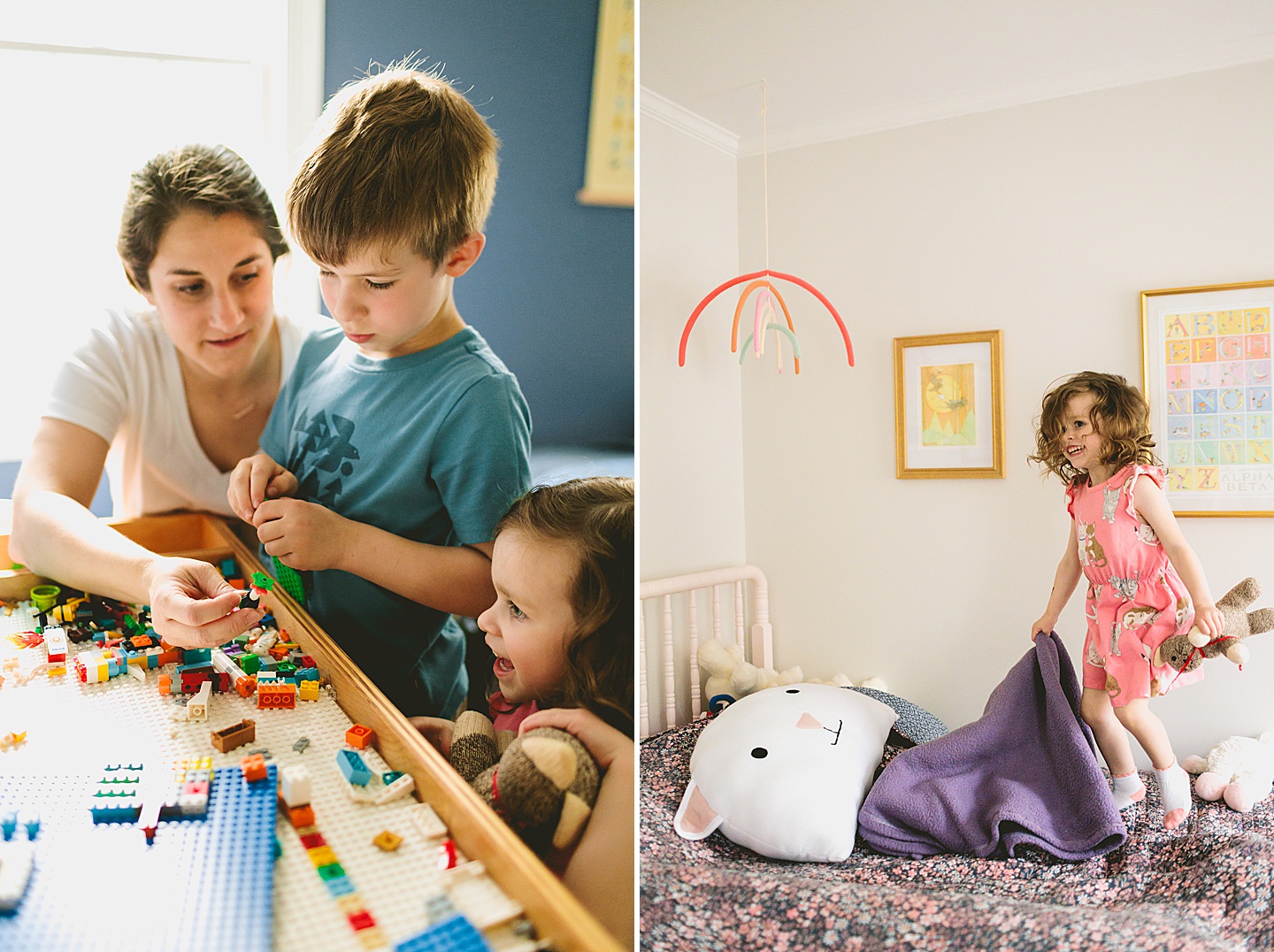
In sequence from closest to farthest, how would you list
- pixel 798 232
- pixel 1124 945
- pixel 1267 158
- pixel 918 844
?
pixel 1124 945, pixel 918 844, pixel 1267 158, pixel 798 232

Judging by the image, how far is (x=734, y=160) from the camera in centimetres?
262

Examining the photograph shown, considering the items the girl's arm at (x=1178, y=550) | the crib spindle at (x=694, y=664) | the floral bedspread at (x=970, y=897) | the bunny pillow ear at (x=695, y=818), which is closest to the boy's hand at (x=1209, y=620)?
the girl's arm at (x=1178, y=550)

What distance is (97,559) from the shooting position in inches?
19.3

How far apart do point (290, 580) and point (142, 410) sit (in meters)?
0.13

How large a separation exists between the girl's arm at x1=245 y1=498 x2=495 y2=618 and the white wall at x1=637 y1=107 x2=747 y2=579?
5.56ft

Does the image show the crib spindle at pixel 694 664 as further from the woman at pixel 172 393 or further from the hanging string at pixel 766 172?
the woman at pixel 172 393

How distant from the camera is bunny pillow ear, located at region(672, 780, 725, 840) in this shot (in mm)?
1626

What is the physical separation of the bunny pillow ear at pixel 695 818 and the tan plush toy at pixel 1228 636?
3.05 ft

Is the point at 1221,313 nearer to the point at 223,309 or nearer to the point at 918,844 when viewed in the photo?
the point at 918,844

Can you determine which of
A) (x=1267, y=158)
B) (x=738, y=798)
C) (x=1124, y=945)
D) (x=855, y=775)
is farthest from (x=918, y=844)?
(x=1267, y=158)

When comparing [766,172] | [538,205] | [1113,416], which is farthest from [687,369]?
[538,205]

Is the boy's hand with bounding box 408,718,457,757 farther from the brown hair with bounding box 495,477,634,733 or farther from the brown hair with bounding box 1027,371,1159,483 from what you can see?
the brown hair with bounding box 1027,371,1159,483

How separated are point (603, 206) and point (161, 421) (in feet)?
1.00

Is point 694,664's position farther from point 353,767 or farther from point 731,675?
point 353,767
